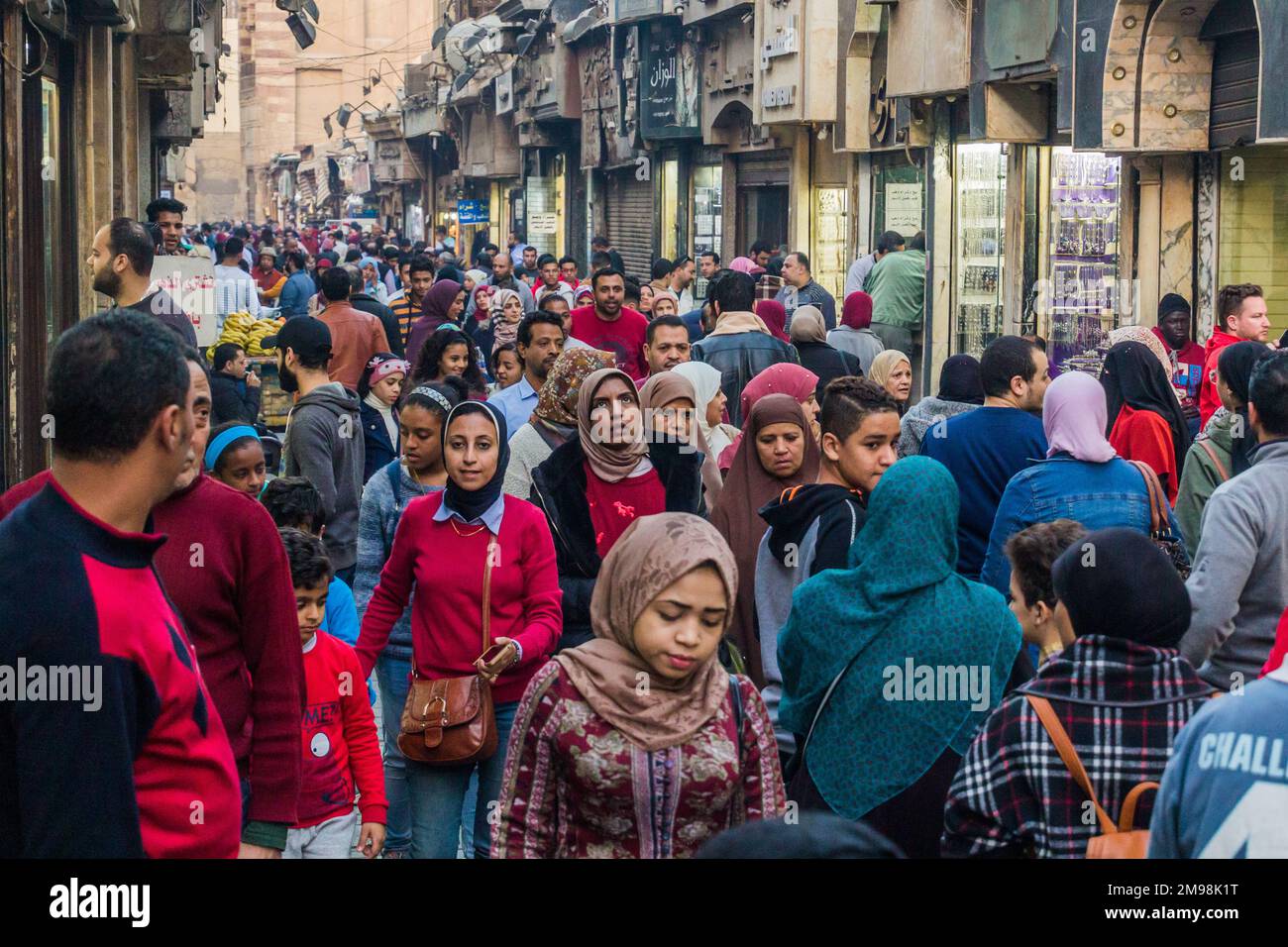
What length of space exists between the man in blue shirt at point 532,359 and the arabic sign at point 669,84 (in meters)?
18.6

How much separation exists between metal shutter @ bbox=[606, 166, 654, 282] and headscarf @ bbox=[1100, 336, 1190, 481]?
76.5 ft

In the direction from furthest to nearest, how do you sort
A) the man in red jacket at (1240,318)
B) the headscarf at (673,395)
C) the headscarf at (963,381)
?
1. the man in red jacket at (1240,318)
2. the headscarf at (963,381)
3. the headscarf at (673,395)

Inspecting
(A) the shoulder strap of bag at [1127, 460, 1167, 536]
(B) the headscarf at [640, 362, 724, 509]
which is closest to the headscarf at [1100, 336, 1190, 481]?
(A) the shoulder strap of bag at [1127, 460, 1167, 536]

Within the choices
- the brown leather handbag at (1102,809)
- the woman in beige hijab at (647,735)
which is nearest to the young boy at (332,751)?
the woman in beige hijab at (647,735)

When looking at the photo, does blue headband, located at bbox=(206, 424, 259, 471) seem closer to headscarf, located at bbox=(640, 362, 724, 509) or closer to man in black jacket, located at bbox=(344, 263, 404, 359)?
headscarf, located at bbox=(640, 362, 724, 509)

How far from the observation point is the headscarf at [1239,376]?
6.30m

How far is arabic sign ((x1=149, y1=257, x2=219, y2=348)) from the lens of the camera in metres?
9.52

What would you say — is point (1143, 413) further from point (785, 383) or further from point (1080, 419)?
point (1080, 419)

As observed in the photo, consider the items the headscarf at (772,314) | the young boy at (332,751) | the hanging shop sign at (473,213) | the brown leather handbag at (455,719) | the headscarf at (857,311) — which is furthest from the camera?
the hanging shop sign at (473,213)

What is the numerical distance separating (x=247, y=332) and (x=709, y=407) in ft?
18.8

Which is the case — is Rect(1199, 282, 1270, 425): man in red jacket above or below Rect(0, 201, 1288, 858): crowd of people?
above

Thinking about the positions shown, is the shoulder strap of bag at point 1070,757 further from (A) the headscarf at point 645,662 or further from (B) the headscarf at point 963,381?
(B) the headscarf at point 963,381

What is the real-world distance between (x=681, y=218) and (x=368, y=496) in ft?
74.9
